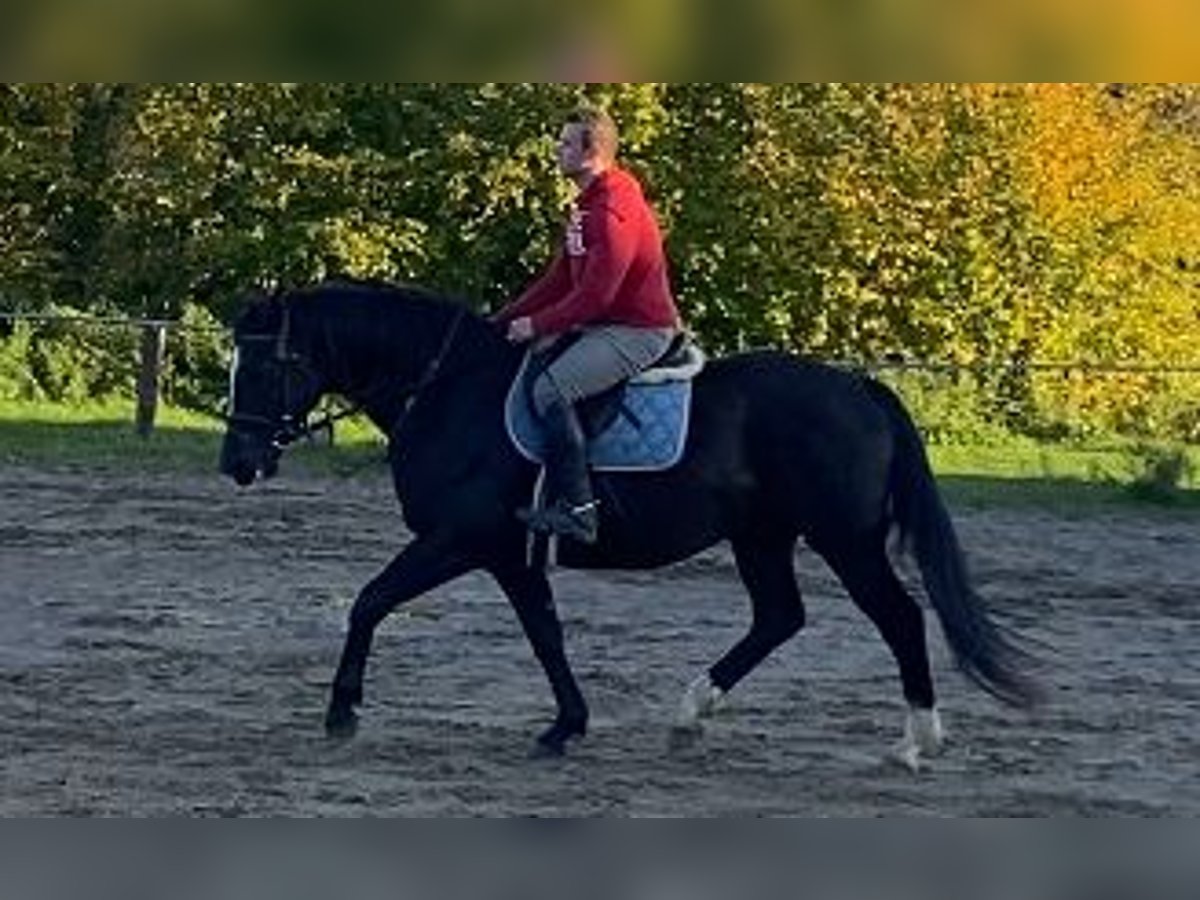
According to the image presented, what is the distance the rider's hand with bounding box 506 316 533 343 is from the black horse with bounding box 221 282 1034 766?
14cm

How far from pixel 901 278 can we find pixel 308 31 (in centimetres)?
2323

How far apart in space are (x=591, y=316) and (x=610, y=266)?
0.60 feet

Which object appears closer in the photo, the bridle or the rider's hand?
the rider's hand

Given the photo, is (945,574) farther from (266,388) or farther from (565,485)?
(266,388)

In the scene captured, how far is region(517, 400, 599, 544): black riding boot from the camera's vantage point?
690 cm

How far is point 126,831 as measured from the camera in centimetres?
183

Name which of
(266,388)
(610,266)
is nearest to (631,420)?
(610,266)

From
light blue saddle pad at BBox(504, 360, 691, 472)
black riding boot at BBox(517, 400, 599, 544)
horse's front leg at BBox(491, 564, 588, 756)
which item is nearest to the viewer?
black riding boot at BBox(517, 400, 599, 544)

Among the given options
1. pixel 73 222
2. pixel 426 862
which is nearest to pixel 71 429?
pixel 73 222

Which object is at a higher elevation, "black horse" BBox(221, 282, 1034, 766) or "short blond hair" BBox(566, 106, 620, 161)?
"short blond hair" BBox(566, 106, 620, 161)

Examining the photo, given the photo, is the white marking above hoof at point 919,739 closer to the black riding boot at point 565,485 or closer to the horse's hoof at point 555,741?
the horse's hoof at point 555,741

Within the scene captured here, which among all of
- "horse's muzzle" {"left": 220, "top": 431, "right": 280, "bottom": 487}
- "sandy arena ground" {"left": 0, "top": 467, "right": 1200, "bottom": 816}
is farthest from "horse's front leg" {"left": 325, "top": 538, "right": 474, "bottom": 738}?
"horse's muzzle" {"left": 220, "top": 431, "right": 280, "bottom": 487}

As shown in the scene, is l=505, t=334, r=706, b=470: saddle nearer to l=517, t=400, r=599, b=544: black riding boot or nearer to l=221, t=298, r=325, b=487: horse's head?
l=517, t=400, r=599, b=544: black riding boot

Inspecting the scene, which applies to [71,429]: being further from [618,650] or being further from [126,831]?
[126,831]
